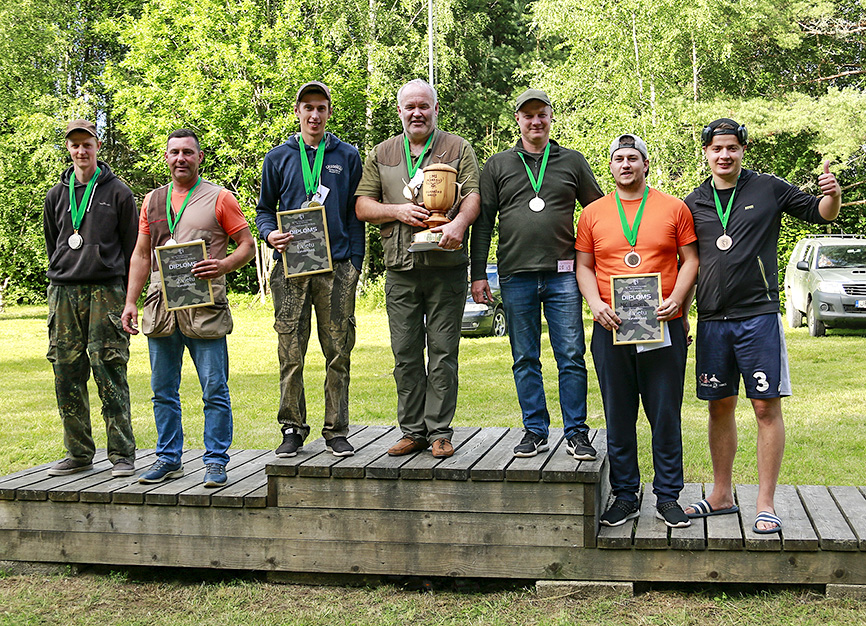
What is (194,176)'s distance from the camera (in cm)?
529

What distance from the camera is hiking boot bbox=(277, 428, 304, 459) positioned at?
5219 millimetres

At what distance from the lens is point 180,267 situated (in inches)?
200

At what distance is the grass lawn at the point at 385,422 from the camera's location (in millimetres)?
4555

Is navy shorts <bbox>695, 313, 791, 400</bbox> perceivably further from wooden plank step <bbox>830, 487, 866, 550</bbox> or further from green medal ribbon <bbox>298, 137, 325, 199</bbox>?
green medal ribbon <bbox>298, 137, 325, 199</bbox>

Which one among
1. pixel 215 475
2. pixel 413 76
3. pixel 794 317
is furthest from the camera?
pixel 413 76

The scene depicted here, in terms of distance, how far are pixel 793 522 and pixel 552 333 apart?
64.4 inches

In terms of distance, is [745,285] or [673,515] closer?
[745,285]

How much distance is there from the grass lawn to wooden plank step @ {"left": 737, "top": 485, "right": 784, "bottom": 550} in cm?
29

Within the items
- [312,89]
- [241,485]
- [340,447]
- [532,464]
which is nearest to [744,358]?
[532,464]

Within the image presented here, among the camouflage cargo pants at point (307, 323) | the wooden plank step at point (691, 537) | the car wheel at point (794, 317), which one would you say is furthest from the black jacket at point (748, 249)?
the car wheel at point (794, 317)

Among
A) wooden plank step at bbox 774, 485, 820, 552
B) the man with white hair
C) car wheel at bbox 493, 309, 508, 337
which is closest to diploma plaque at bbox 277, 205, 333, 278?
the man with white hair

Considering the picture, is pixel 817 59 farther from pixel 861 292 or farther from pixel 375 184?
pixel 375 184

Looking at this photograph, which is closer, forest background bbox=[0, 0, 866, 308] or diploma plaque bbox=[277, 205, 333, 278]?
diploma plaque bbox=[277, 205, 333, 278]

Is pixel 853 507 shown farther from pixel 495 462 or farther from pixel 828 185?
pixel 495 462
